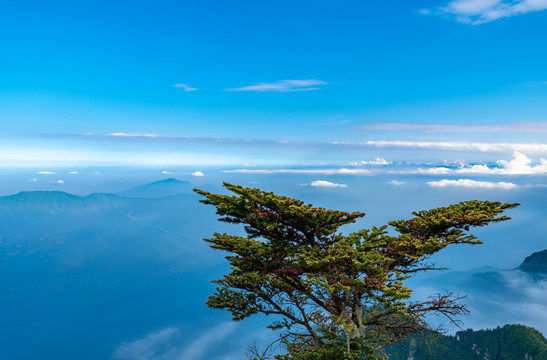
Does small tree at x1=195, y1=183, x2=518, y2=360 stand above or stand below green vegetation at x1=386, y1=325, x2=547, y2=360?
above

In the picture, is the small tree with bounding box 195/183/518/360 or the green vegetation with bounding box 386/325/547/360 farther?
the green vegetation with bounding box 386/325/547/360

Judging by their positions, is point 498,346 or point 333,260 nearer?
point 333,260

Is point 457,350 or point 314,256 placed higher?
point 314,256

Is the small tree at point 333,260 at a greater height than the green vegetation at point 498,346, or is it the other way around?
the small tree at point 333,260

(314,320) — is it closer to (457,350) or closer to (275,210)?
(275,210)

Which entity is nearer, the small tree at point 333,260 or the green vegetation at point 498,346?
the small tree at point 333,260

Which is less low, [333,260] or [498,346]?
[333,260]

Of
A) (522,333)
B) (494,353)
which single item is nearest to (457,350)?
(494,353)

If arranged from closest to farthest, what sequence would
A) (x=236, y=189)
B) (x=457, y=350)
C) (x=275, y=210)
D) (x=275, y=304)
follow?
(x=236, y=189) → (x=275, y=210) → (x=275, y=304) → (x=457, y=350)
